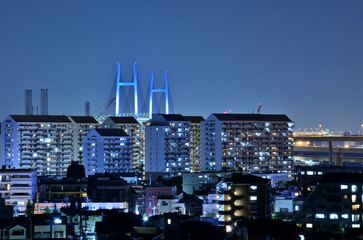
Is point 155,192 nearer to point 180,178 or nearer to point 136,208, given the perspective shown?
point 136,208

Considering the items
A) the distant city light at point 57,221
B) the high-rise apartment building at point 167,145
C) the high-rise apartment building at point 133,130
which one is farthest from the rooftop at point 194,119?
the distant city light at point 57,221

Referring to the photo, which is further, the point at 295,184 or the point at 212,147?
the point at 212,147

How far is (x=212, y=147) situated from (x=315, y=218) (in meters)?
23.6

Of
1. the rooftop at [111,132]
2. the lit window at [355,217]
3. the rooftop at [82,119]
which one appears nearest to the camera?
the lit window at [355,217]

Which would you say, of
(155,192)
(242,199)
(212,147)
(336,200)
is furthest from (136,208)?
(212,147)

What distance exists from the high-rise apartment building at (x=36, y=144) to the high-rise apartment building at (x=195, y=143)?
255 inches

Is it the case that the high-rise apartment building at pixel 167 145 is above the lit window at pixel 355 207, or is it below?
above

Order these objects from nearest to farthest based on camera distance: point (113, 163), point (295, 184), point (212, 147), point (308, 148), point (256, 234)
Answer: point (256, 234)
point (295, 184)
point (113, 163)
point (212, 147)
point (308, 148)

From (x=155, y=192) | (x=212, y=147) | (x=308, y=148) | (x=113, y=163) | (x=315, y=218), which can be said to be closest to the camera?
(x=315, y=218)

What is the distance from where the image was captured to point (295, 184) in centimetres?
3238

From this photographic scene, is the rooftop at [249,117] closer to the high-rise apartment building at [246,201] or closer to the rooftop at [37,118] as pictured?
the rooftop at [37,118]

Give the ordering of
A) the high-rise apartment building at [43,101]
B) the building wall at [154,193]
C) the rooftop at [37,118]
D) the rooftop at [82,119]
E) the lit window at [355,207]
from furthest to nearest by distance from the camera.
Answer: the high-rise apartment building at [43,101]
the rooftop at [82,119]
the rooftop at [37,118]
the building wall at [154,193]
the lit window at [355,207]

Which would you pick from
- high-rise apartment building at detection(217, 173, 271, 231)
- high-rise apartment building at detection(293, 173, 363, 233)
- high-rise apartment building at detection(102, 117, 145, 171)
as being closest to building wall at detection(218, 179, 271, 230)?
high-rise apartment building at detection(217, 173, 271, 231)

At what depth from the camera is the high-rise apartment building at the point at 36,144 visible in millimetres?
39938
